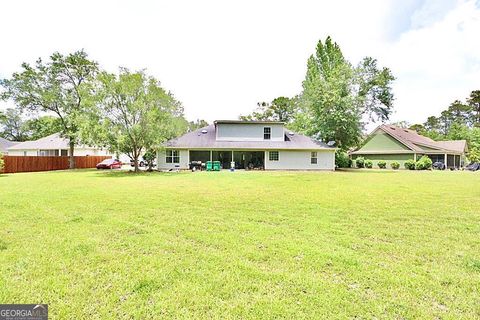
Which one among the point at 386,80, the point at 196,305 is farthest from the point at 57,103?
the point at 386,80

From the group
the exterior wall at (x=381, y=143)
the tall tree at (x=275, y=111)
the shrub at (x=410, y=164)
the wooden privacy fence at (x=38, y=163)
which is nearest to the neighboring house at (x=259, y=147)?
the shrub at (x=410, y=164)

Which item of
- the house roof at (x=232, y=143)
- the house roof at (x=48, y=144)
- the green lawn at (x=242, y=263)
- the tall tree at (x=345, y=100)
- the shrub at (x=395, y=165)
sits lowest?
the green lawn at (x=242, y=263)

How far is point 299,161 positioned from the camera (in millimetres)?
27047

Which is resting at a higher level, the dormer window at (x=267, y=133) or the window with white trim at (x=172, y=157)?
the dormer window at (x=267, y=133)

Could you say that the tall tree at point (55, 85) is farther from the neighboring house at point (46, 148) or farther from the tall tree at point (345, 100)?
the tall tree at point (345, 100)

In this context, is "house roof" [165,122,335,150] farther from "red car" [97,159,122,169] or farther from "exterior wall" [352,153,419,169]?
"exterior wall" [352,153,419,169]

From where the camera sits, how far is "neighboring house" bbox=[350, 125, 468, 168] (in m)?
32.5

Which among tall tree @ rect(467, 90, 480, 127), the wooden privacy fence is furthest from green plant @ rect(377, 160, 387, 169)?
the wooden privacy fence

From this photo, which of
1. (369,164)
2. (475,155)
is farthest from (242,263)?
(475,155)

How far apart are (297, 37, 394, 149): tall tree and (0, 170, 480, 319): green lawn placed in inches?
875

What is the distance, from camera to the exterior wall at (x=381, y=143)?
1319 inches

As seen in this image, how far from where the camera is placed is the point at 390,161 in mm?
33406

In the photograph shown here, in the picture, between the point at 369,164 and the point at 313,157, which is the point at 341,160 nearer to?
the point at 369,164

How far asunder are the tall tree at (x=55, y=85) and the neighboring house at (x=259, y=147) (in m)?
10.7
